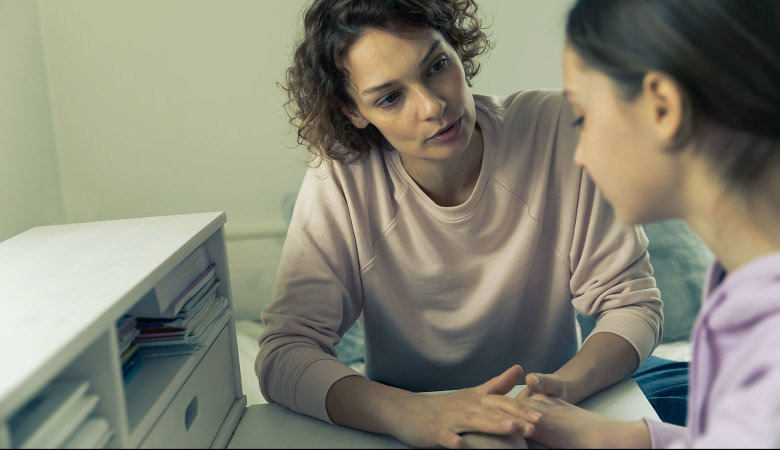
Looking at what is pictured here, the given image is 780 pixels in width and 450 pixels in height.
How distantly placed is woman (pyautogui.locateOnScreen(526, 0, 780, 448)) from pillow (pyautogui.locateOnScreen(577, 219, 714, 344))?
1058mm

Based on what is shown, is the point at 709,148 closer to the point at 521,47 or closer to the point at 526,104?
the point at 526,104

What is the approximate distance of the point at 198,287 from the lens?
43.9 inches

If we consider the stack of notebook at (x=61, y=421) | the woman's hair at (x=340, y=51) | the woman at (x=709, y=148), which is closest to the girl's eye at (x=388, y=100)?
the woman's hair at (x=340, y=51)

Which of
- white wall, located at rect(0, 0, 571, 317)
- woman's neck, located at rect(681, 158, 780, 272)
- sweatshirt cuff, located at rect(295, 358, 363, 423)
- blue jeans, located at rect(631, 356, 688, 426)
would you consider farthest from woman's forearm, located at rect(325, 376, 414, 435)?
white wall, located at rect(0, 0, 571, 317)

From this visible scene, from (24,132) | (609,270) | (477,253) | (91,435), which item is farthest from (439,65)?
(24,132)

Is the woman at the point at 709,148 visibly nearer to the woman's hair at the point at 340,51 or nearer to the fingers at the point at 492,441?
the fingers at the point at 492,441

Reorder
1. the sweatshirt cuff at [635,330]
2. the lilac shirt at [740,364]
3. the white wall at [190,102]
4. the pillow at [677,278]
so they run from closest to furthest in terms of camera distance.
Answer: the lilac shirt at [740,364], the sweatshirt cuff at [635,330], the pillow at [677,278], the white wall at [190,102]

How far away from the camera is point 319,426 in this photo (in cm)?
106

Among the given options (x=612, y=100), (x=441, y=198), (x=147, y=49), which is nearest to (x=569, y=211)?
(x=441, y=198)

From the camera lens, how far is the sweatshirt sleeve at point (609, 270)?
1233 millimetres

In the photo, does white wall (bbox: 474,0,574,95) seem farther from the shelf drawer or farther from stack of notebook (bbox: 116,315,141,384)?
stack of notebook (bbox: 116,315,141,384)

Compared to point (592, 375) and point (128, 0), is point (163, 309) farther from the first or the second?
point (128, 0)

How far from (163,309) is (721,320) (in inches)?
26.1

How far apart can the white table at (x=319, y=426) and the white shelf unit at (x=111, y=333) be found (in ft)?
0.12
